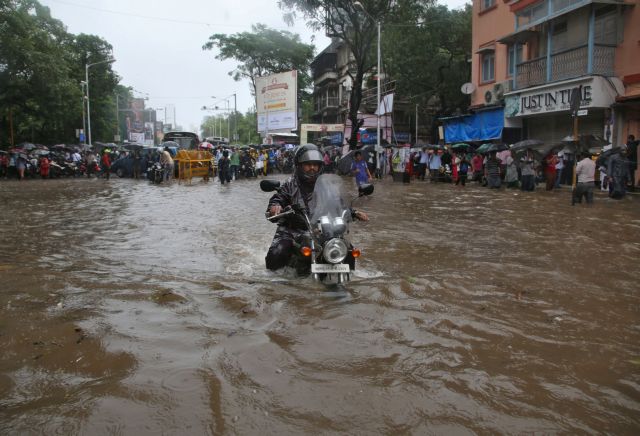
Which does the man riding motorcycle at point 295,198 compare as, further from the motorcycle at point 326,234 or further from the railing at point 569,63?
the railing at point 569,63

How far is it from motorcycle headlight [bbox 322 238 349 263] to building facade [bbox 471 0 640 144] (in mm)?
15670

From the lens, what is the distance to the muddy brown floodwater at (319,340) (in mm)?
2811

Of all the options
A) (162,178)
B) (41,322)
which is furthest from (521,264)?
(162,178)

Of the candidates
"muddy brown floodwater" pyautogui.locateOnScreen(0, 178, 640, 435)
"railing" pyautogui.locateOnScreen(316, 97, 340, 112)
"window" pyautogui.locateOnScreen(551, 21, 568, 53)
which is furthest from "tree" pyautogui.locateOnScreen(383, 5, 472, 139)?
"muddy brown floodwater" pyautogui.locateOnScreen(0, 178, 640, 435)

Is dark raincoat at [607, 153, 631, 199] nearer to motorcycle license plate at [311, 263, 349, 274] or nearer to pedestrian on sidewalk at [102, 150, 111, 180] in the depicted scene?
motorcycle license plate at [311, 263, 349, 274]

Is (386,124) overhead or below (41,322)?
overhead

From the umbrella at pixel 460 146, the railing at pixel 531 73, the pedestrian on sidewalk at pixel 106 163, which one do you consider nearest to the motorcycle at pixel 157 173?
the pedestrian on sidewalk at pixel 106 163

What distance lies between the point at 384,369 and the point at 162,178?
21960 millimetres

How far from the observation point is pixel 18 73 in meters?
27.9

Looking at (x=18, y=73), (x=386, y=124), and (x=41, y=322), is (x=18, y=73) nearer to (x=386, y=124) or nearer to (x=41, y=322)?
(x=386, y=124)

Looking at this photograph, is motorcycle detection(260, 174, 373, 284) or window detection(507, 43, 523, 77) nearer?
motorcycle detection(260, 174, 373, 284)

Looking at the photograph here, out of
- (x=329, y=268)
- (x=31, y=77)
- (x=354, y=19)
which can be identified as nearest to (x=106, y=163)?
(x=31, y=77)

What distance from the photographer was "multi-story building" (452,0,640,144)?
1759 cm

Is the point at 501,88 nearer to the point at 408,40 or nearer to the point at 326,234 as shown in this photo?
the point at 408,40
